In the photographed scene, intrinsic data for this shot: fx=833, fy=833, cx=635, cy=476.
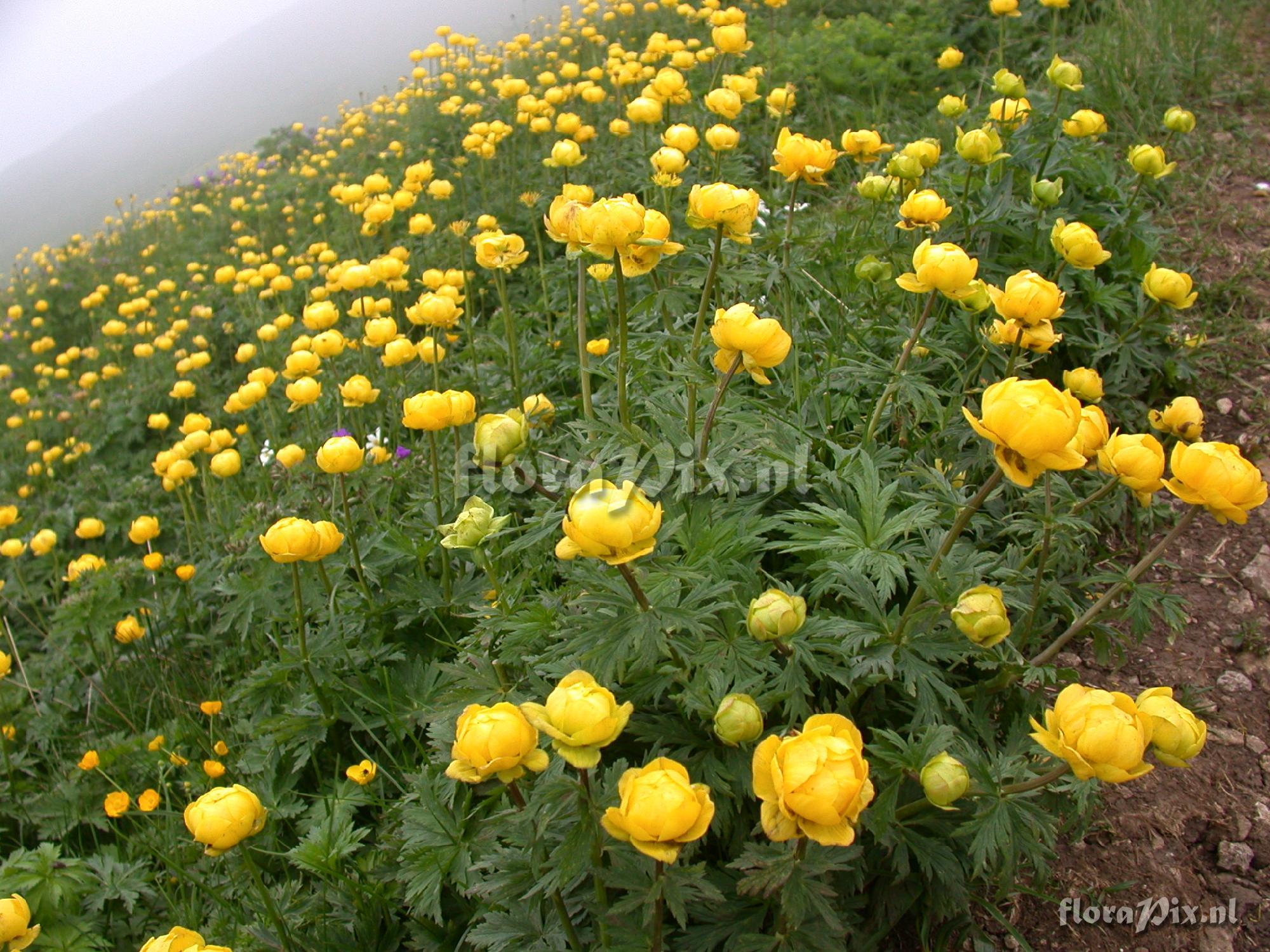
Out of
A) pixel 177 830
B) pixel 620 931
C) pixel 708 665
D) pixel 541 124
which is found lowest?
pixel 177 830

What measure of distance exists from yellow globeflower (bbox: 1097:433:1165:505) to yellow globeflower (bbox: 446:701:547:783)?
89cm

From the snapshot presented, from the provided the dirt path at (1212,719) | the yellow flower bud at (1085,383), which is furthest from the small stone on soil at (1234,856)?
the yellow flower bud at (1085,383)

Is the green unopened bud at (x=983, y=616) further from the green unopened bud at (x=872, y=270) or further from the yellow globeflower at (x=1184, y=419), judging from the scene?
the green unopened bud at (x=872, y=270)

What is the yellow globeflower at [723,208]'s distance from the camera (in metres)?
1.33

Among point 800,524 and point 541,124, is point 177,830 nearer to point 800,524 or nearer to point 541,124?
point 800,524

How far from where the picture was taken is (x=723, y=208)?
52.6 inches

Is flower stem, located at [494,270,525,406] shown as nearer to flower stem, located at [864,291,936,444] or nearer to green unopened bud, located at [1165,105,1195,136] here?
flower stem, located at [864,291,936,444]

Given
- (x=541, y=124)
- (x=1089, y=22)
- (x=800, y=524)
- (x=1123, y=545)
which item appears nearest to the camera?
(x=800, y=524)

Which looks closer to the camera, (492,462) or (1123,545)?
(492,462)

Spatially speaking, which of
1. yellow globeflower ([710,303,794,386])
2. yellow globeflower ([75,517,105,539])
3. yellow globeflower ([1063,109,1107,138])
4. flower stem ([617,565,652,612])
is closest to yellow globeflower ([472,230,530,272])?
yellow globeflower ([710,303,794,386])

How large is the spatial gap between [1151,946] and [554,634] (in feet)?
3.56

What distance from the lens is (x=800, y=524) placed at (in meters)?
1.48

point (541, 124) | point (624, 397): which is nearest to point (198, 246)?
point (541, 124)

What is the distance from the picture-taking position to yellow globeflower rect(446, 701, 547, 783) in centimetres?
93
